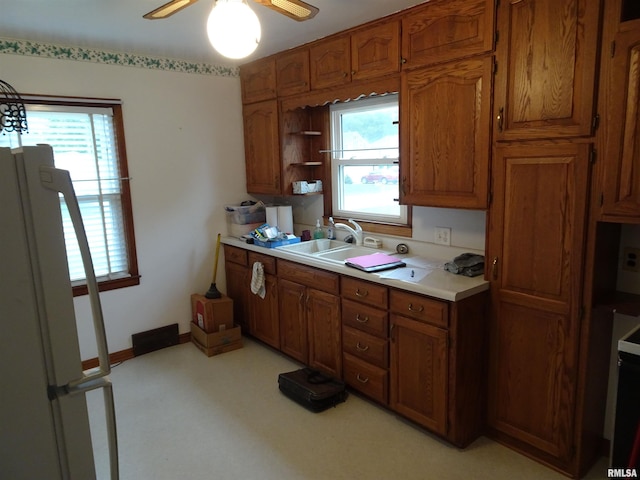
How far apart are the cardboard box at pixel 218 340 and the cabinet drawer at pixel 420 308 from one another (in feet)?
5.60

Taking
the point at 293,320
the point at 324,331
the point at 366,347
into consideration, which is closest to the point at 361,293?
the point at 366,347

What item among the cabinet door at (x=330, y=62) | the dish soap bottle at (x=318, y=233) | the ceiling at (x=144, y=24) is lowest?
the dish soap bottle at (x=318, y=233)

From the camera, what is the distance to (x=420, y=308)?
2.42 meters

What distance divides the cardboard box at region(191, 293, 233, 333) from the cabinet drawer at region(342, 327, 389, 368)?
125 centimetres

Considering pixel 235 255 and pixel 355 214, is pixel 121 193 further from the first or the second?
pixel 355 214

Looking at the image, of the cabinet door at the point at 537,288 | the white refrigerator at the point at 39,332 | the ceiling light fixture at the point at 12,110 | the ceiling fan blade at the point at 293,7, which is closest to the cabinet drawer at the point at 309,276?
the cabinet door at the point at 537,288

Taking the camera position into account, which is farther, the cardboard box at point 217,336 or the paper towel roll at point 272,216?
the paper towel roll at point 272,216

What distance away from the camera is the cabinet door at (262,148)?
149 inches

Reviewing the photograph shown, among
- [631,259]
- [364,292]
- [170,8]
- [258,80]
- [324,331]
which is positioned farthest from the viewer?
[258,80]

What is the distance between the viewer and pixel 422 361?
2465mm

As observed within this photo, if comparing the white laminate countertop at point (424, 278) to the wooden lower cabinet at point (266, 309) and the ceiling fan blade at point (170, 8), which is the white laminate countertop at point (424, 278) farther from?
the ceiling fan blade at point (170, 8)

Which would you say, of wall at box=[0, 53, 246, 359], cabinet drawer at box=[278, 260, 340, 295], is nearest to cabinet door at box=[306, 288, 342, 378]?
cabinet drawer at box=[278, 260, 340, 295]

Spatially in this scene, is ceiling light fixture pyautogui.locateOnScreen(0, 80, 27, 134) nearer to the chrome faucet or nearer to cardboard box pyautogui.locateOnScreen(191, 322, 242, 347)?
cardboard box pyautogui.locateOnScreen(191, 322, 242, 347)

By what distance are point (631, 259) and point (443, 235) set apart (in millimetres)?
1037
